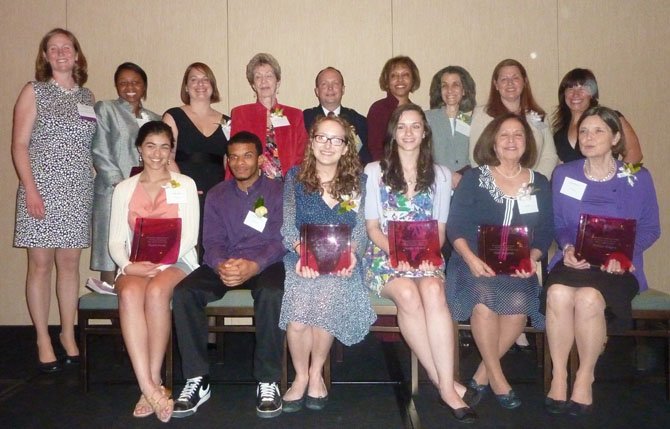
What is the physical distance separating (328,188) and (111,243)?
4.22 ft

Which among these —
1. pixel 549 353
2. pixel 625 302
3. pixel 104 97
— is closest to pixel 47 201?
pixel 104 97

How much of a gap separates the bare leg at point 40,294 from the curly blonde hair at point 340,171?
1904 mm

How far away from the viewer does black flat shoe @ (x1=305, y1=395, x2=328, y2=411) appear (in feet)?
9.57

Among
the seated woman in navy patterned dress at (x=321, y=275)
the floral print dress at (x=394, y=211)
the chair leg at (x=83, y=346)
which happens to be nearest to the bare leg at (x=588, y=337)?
the floral print dress at (x=394, y=211)

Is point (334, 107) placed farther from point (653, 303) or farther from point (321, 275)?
point (653, 303)

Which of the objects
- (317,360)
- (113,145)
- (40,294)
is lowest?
(317,360)

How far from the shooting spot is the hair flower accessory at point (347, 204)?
302cm

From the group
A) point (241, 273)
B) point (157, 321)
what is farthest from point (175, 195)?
point (157, 321)

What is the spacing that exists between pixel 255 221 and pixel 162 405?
1.09 m

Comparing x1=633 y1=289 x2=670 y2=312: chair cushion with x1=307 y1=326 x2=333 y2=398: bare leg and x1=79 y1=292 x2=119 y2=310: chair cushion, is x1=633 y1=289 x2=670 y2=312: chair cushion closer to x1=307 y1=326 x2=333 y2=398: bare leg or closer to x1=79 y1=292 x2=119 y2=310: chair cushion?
x1=307 y1=326 x2=333 y2=398: bare leg

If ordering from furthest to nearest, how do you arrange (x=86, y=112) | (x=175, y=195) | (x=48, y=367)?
(x=86, y=112) < (x=48, y=367) < (x=175, y=195)

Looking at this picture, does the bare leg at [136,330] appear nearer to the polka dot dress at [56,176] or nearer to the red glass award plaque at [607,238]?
the polka dot dress at [56,176]

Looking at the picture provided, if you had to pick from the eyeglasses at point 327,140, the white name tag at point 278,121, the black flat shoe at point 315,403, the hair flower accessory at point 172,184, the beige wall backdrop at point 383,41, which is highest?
the beige wall backdrop at point 383,41

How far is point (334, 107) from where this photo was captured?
4.12 m
